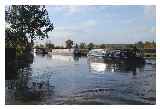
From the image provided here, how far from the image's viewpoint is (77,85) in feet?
10.4

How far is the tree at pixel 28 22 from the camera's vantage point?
3.16 meters

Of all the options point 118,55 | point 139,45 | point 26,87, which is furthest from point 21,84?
point 139,45

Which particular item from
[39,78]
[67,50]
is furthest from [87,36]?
[39,78]

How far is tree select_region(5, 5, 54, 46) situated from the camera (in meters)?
3.16

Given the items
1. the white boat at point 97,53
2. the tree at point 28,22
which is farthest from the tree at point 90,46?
the tree at point 28,22

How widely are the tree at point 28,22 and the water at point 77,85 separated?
143 mm

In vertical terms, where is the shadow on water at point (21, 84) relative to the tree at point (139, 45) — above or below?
below

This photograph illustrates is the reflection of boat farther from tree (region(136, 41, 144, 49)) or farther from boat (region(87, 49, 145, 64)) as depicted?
tree (region(136, 41, 144, 49))

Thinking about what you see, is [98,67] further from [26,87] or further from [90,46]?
[26,87]

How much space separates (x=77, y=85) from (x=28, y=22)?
486 millimetres

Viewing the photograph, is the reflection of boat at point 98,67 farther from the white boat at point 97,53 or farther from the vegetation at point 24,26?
the vegetation at point 24,26

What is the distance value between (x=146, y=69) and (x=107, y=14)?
406 millimetres
